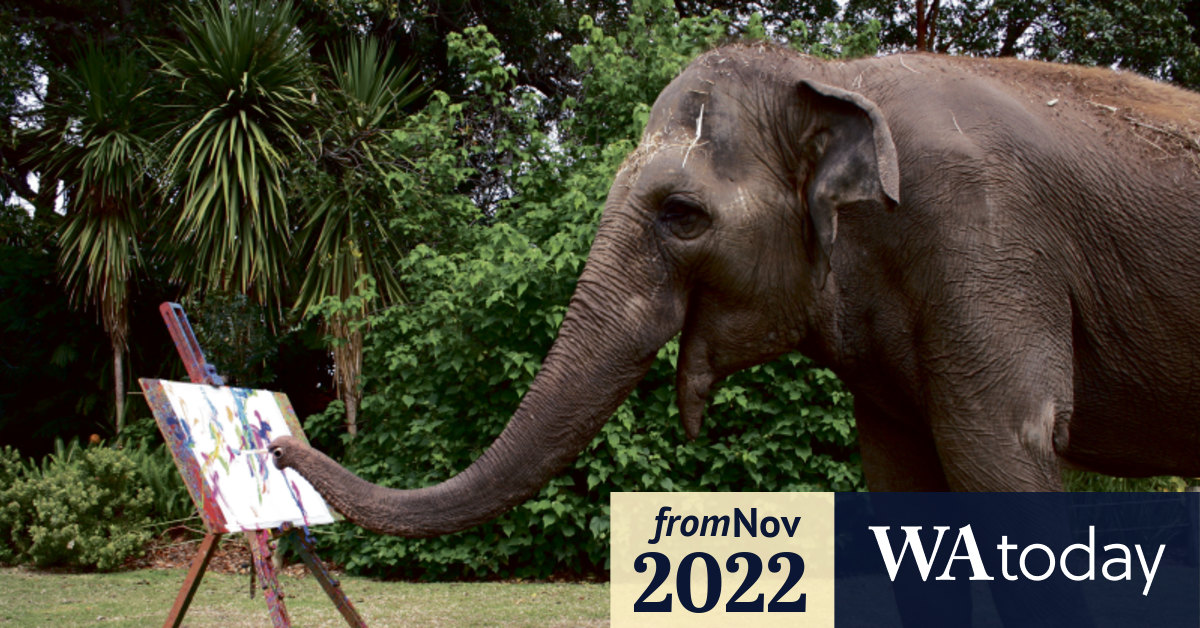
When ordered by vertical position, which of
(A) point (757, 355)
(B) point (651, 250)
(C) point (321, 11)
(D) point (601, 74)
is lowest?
(A) point (757, 355)

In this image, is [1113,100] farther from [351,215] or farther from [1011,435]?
[351,215]

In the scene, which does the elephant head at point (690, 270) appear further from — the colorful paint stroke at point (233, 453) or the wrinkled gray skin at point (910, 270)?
the colorful paint stroke at point (233, 453)

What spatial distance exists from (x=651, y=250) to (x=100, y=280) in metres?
12.4

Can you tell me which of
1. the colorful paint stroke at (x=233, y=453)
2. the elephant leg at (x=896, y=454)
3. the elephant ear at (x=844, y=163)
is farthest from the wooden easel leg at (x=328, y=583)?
the elephant ear at (x=844, y=163)

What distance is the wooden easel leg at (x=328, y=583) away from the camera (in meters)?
5.11

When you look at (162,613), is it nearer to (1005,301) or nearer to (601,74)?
(601,74)

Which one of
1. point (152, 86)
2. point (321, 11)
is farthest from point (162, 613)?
point (321, 11)

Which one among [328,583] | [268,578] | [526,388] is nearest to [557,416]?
[268,578]

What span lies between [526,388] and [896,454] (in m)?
5.32

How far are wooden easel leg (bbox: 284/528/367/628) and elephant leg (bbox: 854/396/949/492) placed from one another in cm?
281

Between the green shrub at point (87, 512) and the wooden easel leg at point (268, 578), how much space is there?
20.9 ft

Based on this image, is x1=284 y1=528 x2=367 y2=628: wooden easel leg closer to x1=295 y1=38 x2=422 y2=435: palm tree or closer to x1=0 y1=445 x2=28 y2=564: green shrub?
x1=295 y1=38 x2=422 y2=435: palm tree

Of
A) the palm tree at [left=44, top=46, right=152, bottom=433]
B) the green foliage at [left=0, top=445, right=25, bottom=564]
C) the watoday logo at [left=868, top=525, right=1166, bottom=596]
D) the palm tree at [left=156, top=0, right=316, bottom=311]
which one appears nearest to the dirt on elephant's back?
the watoday logo at [left=868, top=525, right=1166, bottom=596]

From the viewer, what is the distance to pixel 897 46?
1727cm
